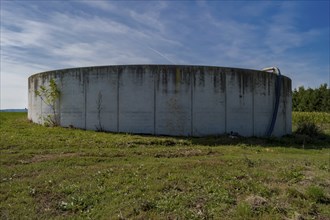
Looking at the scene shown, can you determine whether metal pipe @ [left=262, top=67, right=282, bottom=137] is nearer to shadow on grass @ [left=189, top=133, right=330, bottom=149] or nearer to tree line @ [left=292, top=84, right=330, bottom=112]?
shadow on grass @ [left=189, top=133, right=330, bottom=149]

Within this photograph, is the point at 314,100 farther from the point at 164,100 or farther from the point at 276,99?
the point at 164,100

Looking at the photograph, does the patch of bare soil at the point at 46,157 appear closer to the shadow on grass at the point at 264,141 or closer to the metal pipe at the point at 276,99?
the shadow on grass at the point at 264,141

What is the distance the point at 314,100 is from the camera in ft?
191

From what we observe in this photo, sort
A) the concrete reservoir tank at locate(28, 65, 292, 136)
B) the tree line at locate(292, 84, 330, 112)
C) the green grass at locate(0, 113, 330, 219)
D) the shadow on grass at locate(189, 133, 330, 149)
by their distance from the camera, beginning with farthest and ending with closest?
the tree line at locate(292, 84, 330, 112) < the concrete reservoir tank at locate(28, 65, 292, 136) < the shadow on grass at locate(189, 133, 330, 149) < the green grass at locate(0, 113, 330, 219)

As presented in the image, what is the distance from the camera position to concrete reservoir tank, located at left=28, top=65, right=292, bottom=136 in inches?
687

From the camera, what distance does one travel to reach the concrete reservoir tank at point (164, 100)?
1744 cm

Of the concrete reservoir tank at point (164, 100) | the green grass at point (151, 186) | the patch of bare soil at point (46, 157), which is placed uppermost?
the concrete reservoir tank at point (164, 100)

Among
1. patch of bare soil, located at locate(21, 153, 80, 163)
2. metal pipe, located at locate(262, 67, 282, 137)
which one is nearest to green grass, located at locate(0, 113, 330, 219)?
patch of bare soil, located at locate(21, 153, 80, 163)

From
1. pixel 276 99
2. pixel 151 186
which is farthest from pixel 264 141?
pixel 151 186

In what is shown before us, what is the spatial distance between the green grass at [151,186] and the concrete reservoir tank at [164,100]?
4.63 m

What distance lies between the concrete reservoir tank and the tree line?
4288 cm

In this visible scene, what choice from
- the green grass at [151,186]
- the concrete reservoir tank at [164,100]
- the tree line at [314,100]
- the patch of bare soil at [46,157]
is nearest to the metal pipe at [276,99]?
the concrete reservoir tank at [164,100]

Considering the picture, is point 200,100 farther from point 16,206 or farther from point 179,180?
point 16,206

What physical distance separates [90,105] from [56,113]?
2.44m
